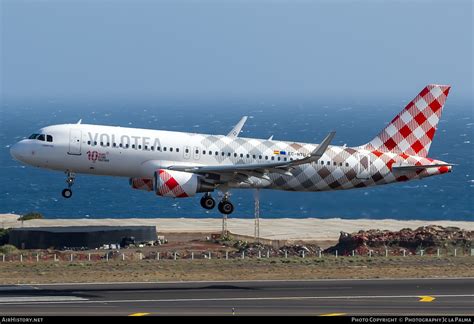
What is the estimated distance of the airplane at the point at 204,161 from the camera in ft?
231

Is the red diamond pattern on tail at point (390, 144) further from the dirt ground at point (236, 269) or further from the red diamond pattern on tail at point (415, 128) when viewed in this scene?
the dirt ground at point (236, 269)

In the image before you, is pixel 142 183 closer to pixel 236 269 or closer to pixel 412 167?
pixel 236 269

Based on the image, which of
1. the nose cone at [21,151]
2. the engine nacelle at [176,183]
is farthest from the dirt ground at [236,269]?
the nose cone at [21,151]

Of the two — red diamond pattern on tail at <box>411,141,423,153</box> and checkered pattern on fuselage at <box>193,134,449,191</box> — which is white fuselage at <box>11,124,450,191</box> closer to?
checkered pattern on fuselage at <box>193,134,449,191</box>

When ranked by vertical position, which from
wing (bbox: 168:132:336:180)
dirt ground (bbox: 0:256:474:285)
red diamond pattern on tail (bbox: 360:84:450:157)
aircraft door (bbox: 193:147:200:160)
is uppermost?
red diamond pattern on tail (bbox: 360:84:450:157)

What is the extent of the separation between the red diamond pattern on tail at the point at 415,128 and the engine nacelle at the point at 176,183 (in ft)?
40.5

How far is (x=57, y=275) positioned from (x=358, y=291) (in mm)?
18557

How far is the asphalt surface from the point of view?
54.3m

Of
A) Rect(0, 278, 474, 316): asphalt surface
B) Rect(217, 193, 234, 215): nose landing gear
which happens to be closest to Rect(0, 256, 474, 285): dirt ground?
Rect(0, 278, 474, 316): asphalt surface

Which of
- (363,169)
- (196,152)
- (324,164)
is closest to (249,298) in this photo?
(196,152)

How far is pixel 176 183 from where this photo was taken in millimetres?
70500

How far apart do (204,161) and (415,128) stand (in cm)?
1591

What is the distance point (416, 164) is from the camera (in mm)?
75812

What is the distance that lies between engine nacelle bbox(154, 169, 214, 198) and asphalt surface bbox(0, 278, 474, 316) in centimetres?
672
